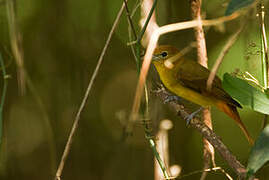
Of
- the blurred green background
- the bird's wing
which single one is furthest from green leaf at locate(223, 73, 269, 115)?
the blurred green background

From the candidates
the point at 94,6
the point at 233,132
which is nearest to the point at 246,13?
the point at 233,132

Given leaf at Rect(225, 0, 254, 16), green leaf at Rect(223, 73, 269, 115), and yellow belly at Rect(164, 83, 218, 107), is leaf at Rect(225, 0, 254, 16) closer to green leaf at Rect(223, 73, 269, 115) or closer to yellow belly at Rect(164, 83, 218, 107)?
green leaf at Rect(223, 73, 269, 115)

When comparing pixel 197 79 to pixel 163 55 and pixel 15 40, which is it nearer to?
pixel 163 55

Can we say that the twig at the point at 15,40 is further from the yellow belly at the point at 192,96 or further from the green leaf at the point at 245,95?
the yellow belly at the point at 192,96

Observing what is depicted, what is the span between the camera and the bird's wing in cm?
179

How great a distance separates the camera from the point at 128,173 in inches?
102

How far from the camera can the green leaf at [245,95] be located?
2.91 ft

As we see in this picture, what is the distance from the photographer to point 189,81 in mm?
1950

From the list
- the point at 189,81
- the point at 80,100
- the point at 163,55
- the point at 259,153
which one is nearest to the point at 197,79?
the point at 189,81

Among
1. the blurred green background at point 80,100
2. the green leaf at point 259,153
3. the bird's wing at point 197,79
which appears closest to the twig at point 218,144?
the green leaf at point 259,153

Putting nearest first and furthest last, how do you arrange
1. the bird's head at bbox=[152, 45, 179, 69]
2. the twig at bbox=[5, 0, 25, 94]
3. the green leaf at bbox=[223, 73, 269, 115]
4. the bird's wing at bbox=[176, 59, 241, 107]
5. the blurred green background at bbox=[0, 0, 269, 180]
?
the green leaf at bbox=[223, 73, 269, 115]
the twig at bbox=[5, 0, 25, 94]
the bird's wing at bbox=[176, 59, 241, 107]
the bird's head at bbox=[152, 45, 179, 69]
the blurred green background at bbox=[0, 0, 269, 180]

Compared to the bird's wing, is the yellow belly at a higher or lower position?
lower

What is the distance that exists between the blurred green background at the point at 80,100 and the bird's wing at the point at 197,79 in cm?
49

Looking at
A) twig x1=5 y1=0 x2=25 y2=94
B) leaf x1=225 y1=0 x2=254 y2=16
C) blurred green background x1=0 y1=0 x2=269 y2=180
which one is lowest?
blurred green background x1=0 y1=0 x2=269 y2=180
